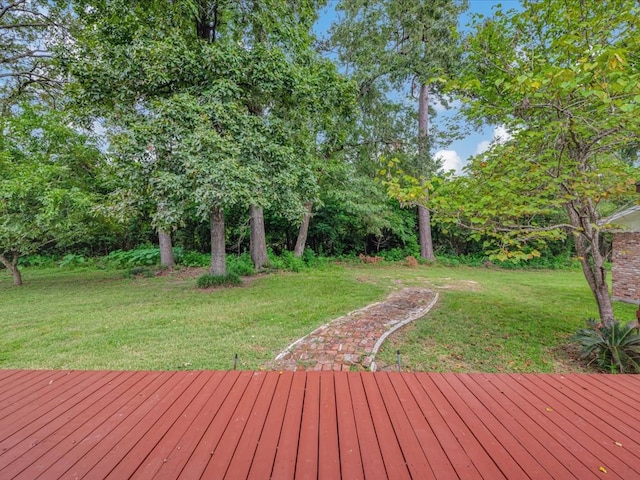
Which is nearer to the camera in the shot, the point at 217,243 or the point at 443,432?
the point at 443,432

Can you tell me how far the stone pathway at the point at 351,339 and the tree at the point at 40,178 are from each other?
5358mm

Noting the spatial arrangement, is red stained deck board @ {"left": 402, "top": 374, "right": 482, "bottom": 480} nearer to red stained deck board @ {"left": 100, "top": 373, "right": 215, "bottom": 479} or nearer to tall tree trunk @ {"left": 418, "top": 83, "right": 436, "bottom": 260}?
red stained deck board @ {"left": 100, "top": 373, "right": 215, "bottom": 479}

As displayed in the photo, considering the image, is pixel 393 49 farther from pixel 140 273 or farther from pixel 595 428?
pixel 595 428

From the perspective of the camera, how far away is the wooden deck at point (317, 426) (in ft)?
4.93

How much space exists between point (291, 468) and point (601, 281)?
4656mm

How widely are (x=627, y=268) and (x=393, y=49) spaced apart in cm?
1014

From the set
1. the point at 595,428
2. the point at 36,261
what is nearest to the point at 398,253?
the point at 595,428

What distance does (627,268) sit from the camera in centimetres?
684

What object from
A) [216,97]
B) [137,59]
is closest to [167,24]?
[137,59]

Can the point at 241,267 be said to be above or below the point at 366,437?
above

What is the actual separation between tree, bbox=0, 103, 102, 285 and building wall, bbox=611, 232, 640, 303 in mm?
11872

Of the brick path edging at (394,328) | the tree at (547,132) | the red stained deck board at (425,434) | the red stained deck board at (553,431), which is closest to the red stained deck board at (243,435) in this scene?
the red stained deck board at (425,434)

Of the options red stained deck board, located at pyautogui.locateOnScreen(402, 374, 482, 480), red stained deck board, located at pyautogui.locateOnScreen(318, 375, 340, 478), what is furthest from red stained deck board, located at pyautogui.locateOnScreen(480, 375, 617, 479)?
red stained deck board, located at pyautogui.locateOnScreen(318, 375, 340, 478)

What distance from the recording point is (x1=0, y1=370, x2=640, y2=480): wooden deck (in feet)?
4.93
